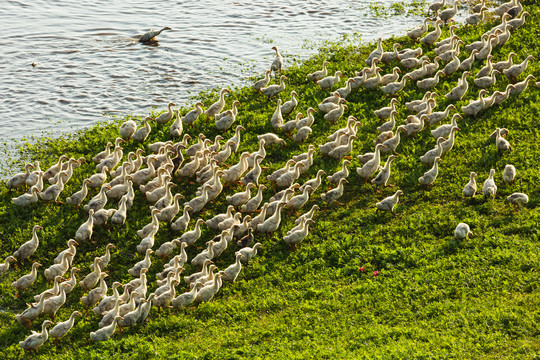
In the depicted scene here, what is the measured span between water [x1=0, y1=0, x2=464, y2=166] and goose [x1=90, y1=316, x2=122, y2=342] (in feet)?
34.3

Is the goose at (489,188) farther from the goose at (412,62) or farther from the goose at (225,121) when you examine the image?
the goose at (225,121)

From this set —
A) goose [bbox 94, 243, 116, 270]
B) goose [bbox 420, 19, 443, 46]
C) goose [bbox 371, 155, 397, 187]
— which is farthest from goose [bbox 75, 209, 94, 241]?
goose [bbox 420, 19, 443, 46]

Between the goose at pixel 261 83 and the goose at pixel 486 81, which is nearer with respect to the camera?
the goose at pixel 486 81

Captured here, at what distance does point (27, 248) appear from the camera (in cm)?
1545

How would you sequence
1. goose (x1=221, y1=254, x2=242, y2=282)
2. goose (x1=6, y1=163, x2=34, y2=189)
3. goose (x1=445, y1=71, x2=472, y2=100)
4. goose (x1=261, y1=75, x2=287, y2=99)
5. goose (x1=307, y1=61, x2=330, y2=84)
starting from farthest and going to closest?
1. goose (x1=307, y1=61, x2=330, y2=84)
2. goose (x1=261, y1=75, x2=287, y2=99)
3. goose (x1=445, y1=71, x2=472, y2=100)
4. goose (x1=6, y1=163, x2=34, y2=189)
5. goose (x1=221, y1=254, x2=242, y2=282)

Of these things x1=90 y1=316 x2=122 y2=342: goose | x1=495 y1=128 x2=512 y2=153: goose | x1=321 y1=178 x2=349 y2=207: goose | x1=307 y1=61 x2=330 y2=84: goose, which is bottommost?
x1=90 y1=316 x2=122 y2=342: goose

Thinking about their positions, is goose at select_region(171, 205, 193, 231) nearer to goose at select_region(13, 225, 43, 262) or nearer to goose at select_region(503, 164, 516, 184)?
goose at select_region(13, 225, 43, 262)

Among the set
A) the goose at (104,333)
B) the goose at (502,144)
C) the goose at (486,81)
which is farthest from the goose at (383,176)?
the goose at (104,333)


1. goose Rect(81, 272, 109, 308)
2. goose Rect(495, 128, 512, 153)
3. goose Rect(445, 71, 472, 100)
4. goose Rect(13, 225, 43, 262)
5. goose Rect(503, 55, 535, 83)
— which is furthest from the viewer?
goose Rect(503, 55, 535, 83)

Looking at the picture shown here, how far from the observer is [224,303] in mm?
13828

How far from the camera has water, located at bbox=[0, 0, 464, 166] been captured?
23.8 meters

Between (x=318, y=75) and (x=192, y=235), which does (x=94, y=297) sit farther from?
(x=318, y=75)

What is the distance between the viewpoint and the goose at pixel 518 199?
50.7 feet

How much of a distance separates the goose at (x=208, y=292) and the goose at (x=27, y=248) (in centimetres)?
430
